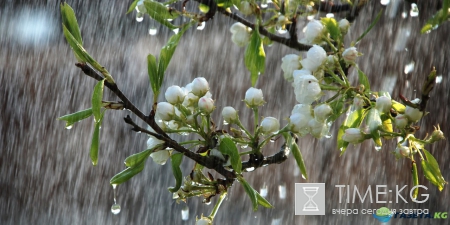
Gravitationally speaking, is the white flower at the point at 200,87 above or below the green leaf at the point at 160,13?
below

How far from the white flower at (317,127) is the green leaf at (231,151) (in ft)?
0.21

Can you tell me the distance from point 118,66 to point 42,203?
0.52m

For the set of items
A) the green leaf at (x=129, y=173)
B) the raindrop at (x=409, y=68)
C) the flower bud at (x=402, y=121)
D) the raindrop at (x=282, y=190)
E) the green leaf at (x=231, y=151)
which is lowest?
the raindrop at (x=282, y=190)

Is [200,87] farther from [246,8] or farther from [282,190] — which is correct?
[282,190]

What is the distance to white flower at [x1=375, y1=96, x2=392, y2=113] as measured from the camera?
1.51 feet

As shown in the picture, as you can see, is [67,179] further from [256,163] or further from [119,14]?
[256,163]

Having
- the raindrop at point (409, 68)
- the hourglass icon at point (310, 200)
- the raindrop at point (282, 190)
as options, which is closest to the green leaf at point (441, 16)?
the hourglass icon at point (310, 200)

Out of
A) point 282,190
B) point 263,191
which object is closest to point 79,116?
point 263,191

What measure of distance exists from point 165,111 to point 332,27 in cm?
16

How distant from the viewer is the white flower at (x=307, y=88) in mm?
474

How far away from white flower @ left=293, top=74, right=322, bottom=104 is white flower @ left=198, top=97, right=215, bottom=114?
69 millimetres

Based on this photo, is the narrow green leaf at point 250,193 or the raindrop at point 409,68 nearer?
the narrow green leaf at point 250,193

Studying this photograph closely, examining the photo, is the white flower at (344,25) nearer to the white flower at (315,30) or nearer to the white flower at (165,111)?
the white flower at (315,30)

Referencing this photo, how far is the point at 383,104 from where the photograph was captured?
0.46 meters
